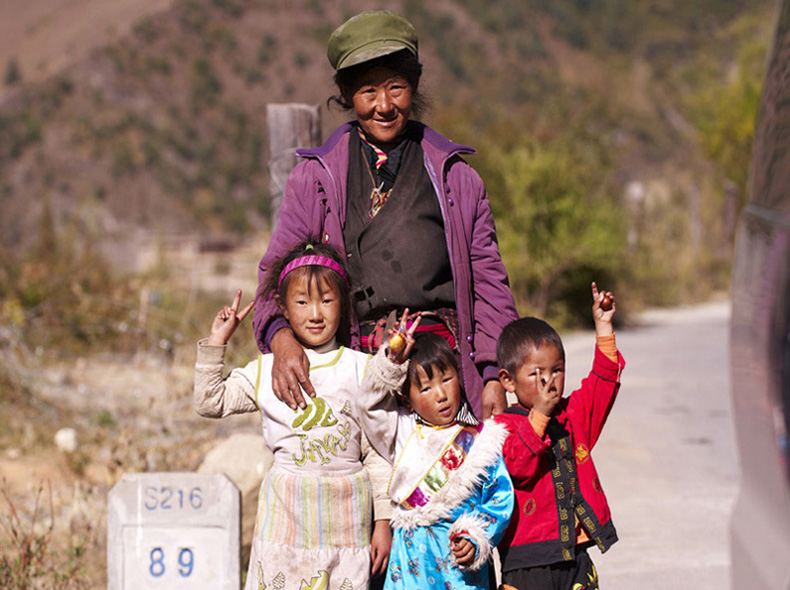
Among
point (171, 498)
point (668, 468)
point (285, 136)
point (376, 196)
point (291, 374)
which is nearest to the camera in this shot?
point (291, 374)

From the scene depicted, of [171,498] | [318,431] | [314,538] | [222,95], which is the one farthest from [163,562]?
[222,95]

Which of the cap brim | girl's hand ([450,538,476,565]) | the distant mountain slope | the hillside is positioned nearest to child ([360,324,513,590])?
girl's hand ([450,538,476,565])

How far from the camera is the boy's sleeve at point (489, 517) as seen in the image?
9.13 ft

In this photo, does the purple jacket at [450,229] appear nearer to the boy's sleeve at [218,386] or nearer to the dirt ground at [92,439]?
the boy's sleeve at [218,386]

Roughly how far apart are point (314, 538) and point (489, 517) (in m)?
0.50

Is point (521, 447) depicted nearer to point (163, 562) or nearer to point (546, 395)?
point (546, 395)

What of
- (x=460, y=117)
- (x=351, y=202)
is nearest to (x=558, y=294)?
(x=460, y=117)

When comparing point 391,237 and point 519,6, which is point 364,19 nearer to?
point 391,237

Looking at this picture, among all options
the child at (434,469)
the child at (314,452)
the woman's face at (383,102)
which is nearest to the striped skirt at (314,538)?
the child at (314,452)

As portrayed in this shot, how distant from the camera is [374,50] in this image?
293 centimetres

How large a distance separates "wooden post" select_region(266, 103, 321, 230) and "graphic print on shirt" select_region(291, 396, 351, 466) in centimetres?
197

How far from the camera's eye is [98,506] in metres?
5.65

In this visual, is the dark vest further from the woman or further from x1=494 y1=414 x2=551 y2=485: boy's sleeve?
x1=494 y1=414 x2=551 y2=485: boy's sleeve

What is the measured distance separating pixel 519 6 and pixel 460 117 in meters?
55.6
